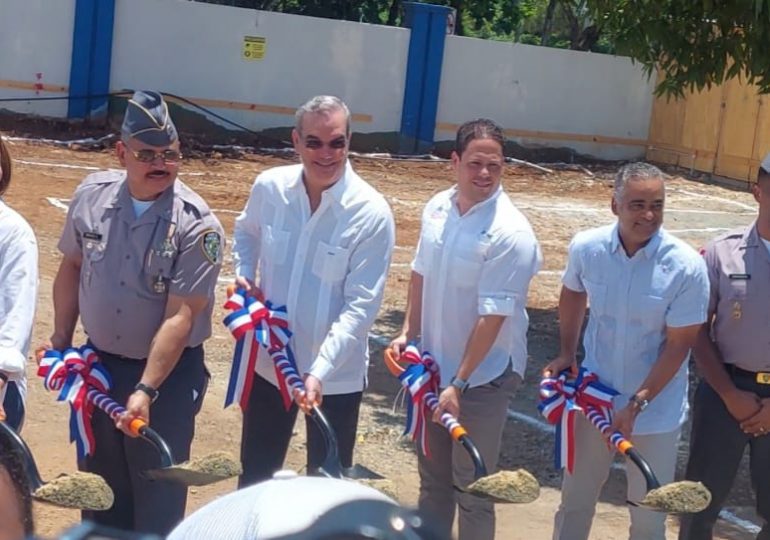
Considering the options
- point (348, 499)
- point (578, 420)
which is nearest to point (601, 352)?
point (578, 420)

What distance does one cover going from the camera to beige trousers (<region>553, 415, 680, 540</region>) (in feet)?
15.6

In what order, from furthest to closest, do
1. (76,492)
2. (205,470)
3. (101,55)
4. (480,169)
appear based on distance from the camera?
(101,55) < (480,169) < (205,470) < (76,492)

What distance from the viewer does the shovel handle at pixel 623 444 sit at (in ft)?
14.2

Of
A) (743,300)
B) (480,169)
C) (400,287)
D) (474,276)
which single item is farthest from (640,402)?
(400,287)

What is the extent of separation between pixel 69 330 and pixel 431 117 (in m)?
17.7

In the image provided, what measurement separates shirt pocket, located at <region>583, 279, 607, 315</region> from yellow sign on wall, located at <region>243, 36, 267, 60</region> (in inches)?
648

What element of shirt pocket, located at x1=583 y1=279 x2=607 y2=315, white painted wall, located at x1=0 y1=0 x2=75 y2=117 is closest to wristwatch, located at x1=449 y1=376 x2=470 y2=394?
shirt pocket, located at x1=583 y1=279 x2=607 y2=315

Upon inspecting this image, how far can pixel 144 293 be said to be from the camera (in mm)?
4277

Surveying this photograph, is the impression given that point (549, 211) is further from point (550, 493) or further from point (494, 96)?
point (550, 493)

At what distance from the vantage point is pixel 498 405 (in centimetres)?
483

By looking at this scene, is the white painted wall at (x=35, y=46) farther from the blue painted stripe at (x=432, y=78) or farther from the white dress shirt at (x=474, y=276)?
the white dress shirt at (x=474, y=276)

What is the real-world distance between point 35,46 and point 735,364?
53.4 ft

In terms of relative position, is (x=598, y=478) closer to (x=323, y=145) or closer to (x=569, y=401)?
(x=569, y=401)

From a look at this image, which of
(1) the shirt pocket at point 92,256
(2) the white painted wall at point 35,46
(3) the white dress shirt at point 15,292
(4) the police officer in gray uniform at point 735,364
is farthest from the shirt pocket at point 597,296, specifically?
(2) the white painted wall at point 35,46
